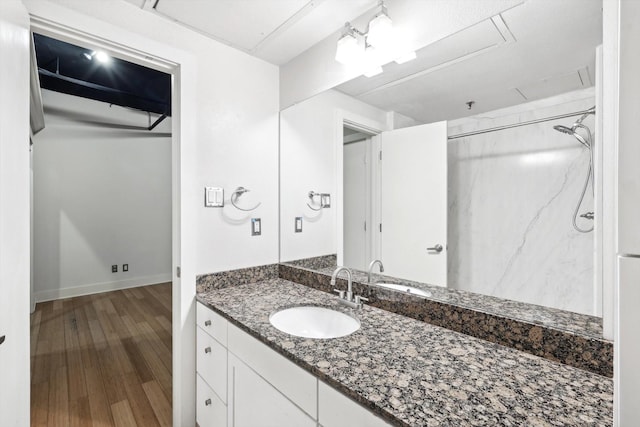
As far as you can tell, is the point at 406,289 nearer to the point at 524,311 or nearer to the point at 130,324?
the point at 524,311

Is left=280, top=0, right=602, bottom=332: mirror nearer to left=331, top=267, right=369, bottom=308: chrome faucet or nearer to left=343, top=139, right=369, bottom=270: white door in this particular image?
left=343, top=139, right=369, bottom=270: white door

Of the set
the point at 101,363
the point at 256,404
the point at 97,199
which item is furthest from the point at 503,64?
the point at 97,199

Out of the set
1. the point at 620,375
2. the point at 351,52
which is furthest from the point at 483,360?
the point at 351,52

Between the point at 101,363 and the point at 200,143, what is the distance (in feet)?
6.64

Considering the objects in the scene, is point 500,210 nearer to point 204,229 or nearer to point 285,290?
point 285,290

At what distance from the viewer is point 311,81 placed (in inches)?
72.4

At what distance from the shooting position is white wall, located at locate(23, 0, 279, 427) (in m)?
1.52

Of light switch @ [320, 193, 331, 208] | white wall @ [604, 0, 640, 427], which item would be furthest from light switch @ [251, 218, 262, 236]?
white wall @ [604, 0, 640, 427]

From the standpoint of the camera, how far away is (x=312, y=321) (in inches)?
58.5

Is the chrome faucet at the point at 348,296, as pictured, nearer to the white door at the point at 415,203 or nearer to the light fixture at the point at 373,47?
the white door at the point at 415,203

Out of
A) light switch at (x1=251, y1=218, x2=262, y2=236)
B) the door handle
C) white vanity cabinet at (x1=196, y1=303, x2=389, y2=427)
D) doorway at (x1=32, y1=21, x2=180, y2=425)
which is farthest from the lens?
light switch at (x1=251, y1=218, x2=262, y2=236)

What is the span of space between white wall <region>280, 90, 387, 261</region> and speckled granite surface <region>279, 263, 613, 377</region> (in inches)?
25.7

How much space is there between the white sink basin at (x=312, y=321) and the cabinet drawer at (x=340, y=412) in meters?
0.49

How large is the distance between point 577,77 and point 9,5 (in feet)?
6.04
